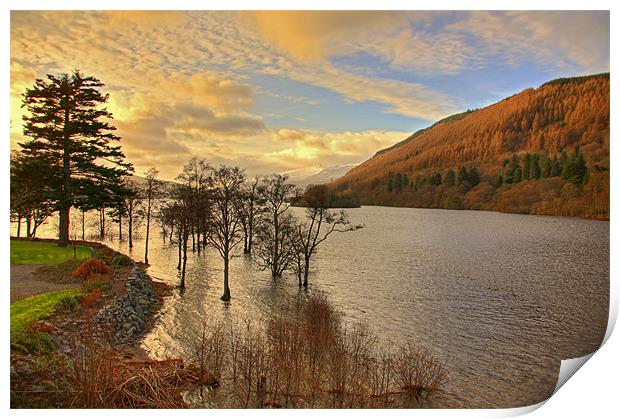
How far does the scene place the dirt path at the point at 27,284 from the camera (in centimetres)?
640

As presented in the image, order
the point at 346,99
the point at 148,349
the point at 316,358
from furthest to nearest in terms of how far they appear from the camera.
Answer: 1. the point at 346,99
2. the point at 148,349
3. the point at 316,358

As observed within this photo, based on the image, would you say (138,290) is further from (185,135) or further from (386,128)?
(386,128)

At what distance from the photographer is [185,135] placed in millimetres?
8359

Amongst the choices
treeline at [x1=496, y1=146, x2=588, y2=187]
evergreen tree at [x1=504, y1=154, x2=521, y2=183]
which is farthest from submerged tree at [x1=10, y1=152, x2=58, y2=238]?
evergreen tree at [x1=504, y1=154, x2=521, y2=183]

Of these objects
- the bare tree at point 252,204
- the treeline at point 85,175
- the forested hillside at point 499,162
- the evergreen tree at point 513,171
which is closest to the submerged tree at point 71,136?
the treeline at point 85,175

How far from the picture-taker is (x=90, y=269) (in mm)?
8156

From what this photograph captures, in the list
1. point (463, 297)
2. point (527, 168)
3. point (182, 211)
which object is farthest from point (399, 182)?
point (182, 211)

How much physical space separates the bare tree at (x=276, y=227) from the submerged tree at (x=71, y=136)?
571cm

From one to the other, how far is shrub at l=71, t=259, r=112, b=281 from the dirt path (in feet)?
1.91

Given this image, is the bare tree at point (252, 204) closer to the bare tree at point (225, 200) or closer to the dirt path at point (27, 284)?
the bare tree at point (225, 200)

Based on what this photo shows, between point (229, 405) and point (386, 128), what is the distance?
7671 mm

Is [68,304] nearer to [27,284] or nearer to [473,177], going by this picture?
[27,284]

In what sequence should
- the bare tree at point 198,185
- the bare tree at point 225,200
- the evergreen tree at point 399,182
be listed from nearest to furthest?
the bare tree at point 198,185, the bare tree at point 225,200, the evergreen tree at point 399,182

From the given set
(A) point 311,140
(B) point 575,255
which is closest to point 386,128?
(A) point 311,140
